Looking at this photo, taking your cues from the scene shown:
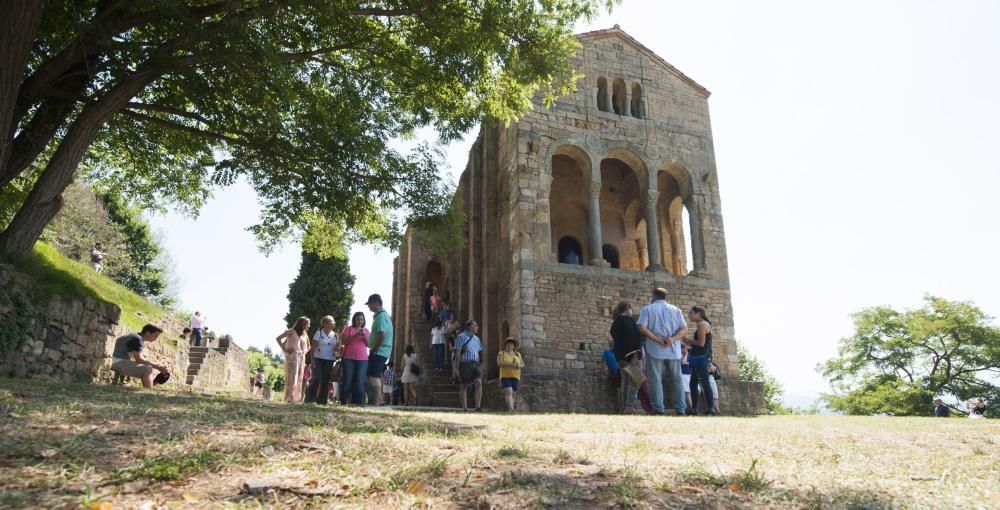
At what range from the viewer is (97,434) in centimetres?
303

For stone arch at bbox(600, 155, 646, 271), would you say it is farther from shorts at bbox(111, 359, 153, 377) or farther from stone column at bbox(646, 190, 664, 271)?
shorts at bbox(111, 359, 153, 377)

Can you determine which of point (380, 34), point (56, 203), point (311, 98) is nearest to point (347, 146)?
point (311, 98)

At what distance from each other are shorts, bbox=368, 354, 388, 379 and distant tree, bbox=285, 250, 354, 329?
61.0ft

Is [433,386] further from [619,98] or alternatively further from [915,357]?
[915,357]

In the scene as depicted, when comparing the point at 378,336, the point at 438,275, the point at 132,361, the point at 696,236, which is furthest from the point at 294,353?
the point at 438,275

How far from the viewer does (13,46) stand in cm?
674

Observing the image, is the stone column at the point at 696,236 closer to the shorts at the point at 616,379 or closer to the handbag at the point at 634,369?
the shorts at the point at 616,379

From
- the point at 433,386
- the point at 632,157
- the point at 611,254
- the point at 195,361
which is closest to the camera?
the point at 433,386

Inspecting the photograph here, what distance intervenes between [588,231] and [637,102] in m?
4.39

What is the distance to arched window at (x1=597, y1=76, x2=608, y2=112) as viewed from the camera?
56.3 ft

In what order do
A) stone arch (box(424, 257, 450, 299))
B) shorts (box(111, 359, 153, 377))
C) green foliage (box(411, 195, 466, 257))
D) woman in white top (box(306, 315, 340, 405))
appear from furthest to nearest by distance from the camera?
stone arch (box(424, 257, 450, 299))
green foliage (box(411, 195, 466, 257))
woman in white top (box(306, 315, 340, 405))
shorts (box(111, 359, 153, 377))

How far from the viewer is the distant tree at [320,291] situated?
28.1 meters

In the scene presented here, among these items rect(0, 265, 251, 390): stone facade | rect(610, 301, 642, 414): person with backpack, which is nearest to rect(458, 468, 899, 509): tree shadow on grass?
rect(610, 301, 642, 414): person with backpack

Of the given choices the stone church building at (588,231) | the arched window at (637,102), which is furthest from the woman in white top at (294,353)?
the arched window at (637,102)
